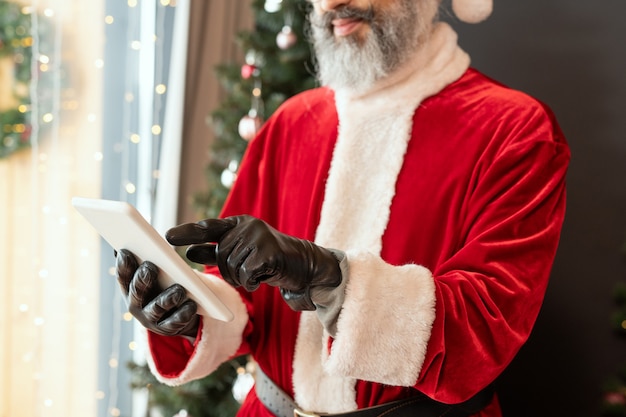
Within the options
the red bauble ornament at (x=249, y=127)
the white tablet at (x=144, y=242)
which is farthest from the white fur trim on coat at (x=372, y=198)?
the red bauble ornament at (x=249, y=127)

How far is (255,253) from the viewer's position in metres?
1.00

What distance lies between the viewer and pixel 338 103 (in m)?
1.63

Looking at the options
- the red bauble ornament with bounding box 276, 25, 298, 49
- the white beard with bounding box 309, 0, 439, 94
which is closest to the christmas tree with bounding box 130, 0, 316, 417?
the red bauble ornament with bounding box 276, 25, 298, 49

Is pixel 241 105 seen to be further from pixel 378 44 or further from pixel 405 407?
pixel 405 407

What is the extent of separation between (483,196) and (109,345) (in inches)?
75.3

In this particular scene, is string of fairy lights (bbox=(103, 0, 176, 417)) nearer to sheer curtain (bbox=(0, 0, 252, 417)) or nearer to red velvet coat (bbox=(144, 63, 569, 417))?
sheer curtain (bbox=(0, 0, 252, 417))

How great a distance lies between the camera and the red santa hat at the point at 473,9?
1.59 m

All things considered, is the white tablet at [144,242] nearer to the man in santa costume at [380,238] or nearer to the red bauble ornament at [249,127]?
the man in santa costume at [380,238]

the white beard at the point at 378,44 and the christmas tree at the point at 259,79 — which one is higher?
the white beard at the point at 378,44

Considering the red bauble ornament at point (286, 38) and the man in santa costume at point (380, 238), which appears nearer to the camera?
the man in santa costume at point (380, 238)

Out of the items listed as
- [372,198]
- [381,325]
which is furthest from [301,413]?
[372,198]

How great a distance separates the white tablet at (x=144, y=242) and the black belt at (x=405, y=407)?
40cm

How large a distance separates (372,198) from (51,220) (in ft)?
4.59

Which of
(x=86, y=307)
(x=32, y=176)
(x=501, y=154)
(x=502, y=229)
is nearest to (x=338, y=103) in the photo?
(x=501, y=154)
